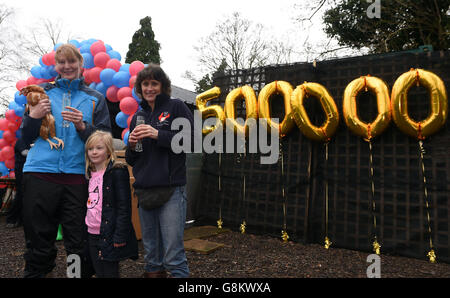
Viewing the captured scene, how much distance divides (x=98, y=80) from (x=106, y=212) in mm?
4704

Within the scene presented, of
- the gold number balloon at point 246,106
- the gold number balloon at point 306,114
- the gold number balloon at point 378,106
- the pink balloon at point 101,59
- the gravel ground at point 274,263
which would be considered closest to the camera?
the gravel ground at point 274,263

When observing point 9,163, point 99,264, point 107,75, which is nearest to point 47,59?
point 107,75

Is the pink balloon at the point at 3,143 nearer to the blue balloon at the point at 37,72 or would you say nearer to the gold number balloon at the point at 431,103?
the blue balloon at the point at 37,72

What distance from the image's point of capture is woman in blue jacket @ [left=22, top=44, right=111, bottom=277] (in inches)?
73.7

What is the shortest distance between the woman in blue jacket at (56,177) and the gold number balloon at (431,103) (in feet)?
11.0

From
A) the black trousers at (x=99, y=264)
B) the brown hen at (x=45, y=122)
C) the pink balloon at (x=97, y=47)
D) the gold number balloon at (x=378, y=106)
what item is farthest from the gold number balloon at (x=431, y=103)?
the pink balloon at (x=97, y=47)

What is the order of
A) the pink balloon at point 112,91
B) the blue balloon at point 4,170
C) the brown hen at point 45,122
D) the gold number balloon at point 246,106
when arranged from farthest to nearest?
the blue balloon at point 4,170 → the pink balloon at point 112,91 → the gold number balloon at point 246,106 → the brown hen at point 45,122

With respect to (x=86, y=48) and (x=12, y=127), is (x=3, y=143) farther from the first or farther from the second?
(x=86, y=48)

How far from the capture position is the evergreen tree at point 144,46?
18.3m

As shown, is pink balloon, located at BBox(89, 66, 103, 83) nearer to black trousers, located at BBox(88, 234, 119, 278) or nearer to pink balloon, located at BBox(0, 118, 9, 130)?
pink balloon, located at BBox(0, 118, 9, 130)

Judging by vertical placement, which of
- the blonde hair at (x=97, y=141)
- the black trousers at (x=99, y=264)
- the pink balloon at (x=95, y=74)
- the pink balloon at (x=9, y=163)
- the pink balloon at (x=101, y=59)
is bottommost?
the black trousers at (x=99, y=264)
